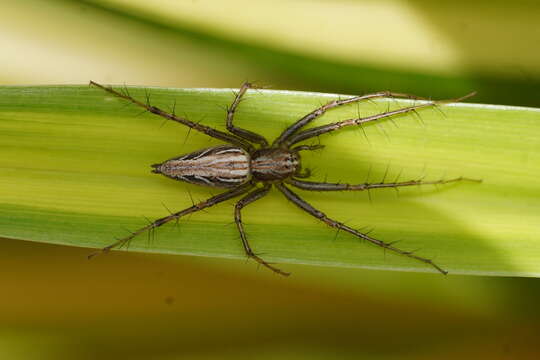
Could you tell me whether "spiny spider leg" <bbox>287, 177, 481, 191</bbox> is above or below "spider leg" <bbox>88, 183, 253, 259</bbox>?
above

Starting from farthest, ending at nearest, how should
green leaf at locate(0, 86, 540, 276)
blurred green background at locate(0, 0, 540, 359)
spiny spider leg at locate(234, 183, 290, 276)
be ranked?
blurred green background at locate(0, 0, 540, 359)
spiny spider leg at locate(234, 183, 290, 276)
green leaf at locate(0, 86, 540, 276)

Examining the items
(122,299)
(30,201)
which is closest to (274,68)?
(30,201)

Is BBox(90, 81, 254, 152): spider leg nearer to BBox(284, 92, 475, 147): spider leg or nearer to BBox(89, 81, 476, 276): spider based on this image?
BBox(89, 81, 476, 276): spider

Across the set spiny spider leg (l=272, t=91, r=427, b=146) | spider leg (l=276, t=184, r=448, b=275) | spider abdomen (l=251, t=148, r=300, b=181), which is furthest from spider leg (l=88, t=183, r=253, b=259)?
spiny spider leg (l=272, t=91, r=427, b=146)

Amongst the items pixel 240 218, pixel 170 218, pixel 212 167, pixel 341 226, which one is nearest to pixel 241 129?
pixel 212 167

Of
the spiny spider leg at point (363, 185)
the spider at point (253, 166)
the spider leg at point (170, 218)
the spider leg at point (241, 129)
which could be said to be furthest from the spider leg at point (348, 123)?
the spider leg at point (170, 218)
